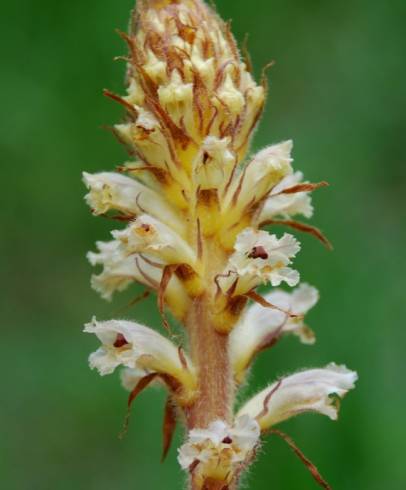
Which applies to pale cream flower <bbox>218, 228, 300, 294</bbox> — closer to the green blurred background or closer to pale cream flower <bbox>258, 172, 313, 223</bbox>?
pale cream flower <bbox>258, 172, 313, 223</bbox>

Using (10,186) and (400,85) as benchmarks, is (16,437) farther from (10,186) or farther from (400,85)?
(400,85)

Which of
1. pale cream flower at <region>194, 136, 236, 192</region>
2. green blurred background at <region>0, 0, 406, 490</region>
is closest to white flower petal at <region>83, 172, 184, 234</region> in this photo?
pale cream flower at <region>194, 136, 236, 192</region>

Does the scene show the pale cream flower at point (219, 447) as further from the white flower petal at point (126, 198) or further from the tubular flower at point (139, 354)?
the white flower petal at point (126, 198)

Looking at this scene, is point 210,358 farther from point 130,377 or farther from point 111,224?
point 111,224

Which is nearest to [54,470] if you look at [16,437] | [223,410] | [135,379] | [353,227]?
[16,437]

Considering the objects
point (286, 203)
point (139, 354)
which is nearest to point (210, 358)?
point (139, 354)
